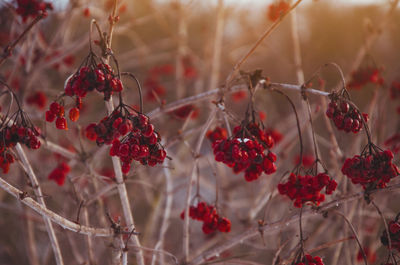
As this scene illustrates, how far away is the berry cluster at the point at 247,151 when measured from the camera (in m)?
1.32

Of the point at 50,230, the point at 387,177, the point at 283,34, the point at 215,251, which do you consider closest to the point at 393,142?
the point at 387,177

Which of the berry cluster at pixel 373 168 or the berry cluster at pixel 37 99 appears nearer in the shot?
the berry cluster at pixel 373 168

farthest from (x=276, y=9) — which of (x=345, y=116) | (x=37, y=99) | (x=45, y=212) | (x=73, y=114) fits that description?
(x=45, y=212)

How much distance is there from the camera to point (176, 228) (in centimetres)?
467

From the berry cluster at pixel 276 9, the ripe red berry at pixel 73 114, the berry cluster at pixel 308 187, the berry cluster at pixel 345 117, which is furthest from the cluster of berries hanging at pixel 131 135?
the berry cluster at pixel 276 9

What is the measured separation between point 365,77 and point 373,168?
1.34m

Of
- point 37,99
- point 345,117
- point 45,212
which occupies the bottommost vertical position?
point 45,212

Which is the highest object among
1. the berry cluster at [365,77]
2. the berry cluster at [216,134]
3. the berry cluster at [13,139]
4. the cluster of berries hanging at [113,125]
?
the berry cluster at [365,77]

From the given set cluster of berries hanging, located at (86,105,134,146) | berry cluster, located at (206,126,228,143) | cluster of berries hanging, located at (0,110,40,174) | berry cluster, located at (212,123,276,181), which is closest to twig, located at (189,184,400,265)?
berry cluster, located at (212,123,276,181)

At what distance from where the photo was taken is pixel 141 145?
Result: 1252mm

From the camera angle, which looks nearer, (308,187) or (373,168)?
(373,168)

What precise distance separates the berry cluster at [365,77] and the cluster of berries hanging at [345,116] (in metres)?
1.19

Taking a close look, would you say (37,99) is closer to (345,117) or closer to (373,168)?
(345,117)

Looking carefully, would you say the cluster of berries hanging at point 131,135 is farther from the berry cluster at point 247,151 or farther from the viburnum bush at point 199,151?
the berry cluster at point 247,151
